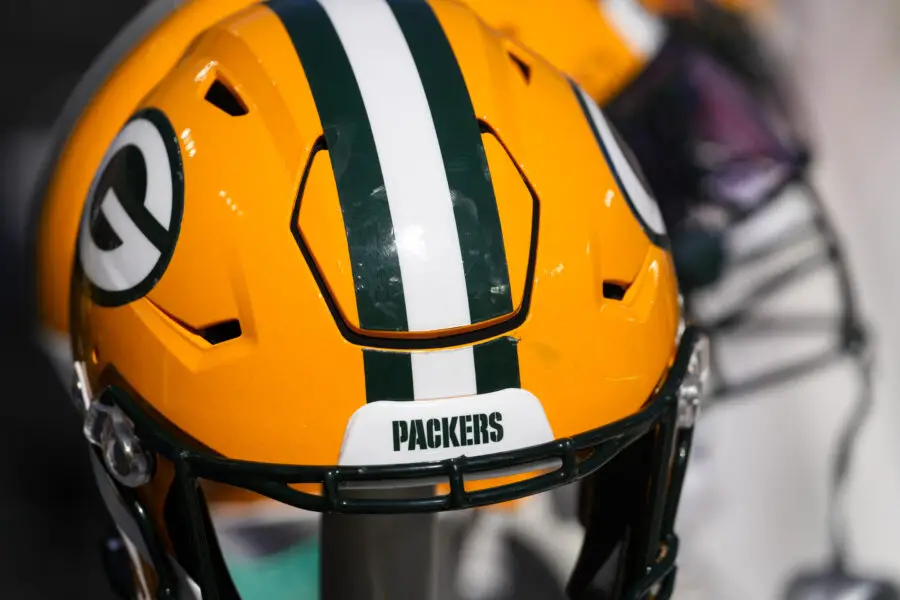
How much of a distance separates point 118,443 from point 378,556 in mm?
205

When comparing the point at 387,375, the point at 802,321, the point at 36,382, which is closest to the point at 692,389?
the point at 387,375

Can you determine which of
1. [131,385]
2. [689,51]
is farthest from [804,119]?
[131,385]

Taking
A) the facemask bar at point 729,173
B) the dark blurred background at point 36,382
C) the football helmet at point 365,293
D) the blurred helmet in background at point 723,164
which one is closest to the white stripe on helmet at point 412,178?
the football helmet at point 365,293


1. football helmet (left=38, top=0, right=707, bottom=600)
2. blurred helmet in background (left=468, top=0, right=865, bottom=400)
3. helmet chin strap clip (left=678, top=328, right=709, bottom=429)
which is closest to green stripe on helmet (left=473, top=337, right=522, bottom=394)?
football helmet (left=38, top=0, right=707, bottom=600)

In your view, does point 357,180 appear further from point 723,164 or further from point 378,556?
point 723,164

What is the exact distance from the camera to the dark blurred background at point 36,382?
993mm

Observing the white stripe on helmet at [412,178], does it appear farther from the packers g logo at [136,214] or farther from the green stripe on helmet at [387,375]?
the packers g logo at [136,214]

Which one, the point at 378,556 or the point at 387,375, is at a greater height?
the point at 387,375

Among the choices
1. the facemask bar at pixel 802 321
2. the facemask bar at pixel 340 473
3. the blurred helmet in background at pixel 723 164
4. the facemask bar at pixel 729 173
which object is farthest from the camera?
the facemask bar at pixel 802 321

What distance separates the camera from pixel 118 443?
21.6 inches

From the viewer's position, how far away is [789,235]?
113 cm

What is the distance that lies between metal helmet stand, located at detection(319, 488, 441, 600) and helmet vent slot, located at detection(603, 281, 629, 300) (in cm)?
20

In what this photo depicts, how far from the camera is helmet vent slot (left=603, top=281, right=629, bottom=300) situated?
572 millimetres

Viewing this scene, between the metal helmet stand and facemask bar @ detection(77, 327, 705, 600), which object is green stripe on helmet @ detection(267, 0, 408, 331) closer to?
facemask bar @ detection(77, 327, 705, 600)
